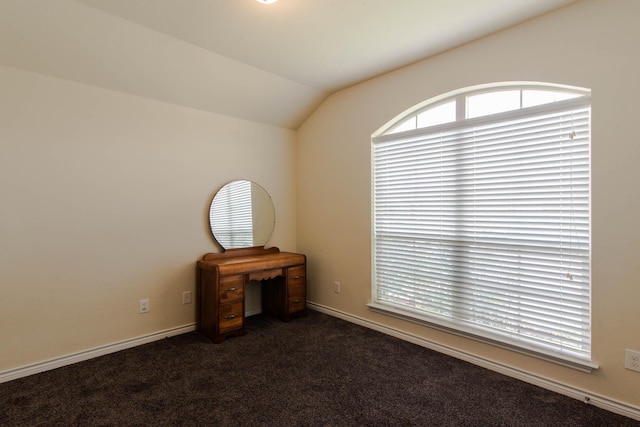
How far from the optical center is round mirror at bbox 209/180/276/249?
10.6 feet

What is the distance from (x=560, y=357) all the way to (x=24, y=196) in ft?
12.7

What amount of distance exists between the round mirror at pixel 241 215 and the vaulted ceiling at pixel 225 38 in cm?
95

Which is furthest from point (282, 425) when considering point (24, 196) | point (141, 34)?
point (141, 34)

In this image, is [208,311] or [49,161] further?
[208,311]

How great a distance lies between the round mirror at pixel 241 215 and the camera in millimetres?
3223

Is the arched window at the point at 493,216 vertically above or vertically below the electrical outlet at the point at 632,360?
above

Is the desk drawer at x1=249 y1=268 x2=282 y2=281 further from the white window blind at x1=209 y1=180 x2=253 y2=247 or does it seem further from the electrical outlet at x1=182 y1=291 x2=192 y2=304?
the electrical outlet at x1=182 y1=291 x2=192 y2=304

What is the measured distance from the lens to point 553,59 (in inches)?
80.4

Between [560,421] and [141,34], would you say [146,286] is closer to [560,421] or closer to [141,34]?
[141,34]

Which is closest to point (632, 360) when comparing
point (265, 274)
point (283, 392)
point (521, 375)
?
point (521, 375)

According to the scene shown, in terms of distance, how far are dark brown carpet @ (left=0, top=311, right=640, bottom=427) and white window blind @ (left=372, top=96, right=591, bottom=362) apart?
376 millimetres

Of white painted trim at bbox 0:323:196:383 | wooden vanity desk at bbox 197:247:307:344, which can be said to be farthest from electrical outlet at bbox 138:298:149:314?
wooden vanity desk at bbox 197:247:307:344

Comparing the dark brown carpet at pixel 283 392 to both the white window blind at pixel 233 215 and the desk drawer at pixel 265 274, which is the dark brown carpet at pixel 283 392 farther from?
the white window blind at pixel 233 215

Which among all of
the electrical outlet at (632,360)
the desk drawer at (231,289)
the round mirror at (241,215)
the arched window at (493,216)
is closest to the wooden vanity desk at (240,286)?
the desk drawer at (231,289)
